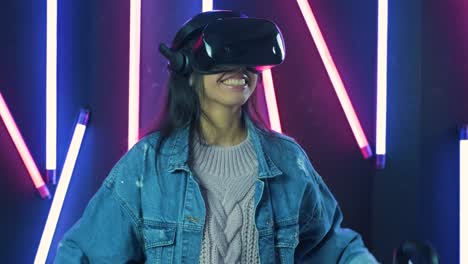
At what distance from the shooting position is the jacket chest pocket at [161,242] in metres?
→ 1.35

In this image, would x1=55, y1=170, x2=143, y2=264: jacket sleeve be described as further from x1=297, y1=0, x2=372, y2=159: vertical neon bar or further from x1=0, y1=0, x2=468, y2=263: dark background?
x1=297, y1=0, x2=372, y2=159: vertical neon bar

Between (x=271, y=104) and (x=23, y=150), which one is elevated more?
(x=271, y=104)

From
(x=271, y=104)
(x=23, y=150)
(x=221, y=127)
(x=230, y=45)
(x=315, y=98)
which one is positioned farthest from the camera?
(x=315, y=98)

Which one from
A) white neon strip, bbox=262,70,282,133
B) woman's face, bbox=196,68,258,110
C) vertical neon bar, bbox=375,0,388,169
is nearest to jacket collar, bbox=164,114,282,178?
woman's face, bbox=196,68,258,110

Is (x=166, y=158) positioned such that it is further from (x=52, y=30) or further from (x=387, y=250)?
(x=387, y=250)

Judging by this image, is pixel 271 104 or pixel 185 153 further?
pixel 271 104

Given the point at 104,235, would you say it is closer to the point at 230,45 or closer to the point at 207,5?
the point at 230,45

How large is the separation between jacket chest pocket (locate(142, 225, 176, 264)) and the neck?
238 mm

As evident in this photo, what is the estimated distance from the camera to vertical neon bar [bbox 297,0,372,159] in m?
2.22

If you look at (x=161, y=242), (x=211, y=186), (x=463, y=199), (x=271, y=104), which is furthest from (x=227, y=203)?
(x=463, y=199)

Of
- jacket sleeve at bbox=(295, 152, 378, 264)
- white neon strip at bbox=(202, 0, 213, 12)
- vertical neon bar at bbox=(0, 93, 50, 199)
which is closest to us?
jacket sleeve at bbox=(295, 152, 378, 264)

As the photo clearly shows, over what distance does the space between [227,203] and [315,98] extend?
A: 106 cm

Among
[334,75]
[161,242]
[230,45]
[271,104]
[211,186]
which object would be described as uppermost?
[230,45]

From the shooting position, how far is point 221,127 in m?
1.46
